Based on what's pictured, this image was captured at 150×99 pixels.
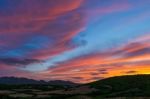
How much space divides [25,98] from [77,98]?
98.3 ft

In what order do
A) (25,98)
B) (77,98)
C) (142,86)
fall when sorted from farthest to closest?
(142,86), (25,98), (77,98)

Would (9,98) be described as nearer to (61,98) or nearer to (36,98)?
(36,98)

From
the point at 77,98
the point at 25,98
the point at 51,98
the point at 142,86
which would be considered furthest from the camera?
the point at 142,86

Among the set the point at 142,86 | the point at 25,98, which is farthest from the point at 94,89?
the point at 25,98

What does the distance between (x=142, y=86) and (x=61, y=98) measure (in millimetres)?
70539

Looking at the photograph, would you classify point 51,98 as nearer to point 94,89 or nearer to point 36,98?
point 36,98

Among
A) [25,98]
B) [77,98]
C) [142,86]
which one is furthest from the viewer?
[142,86]

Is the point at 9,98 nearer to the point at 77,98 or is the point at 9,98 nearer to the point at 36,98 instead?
the point at 36,98

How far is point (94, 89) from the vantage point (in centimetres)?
19712

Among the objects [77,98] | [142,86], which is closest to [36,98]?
[77,98]

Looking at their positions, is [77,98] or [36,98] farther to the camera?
[36,98]

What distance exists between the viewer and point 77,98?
4759 inches

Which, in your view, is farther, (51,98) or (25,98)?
(51,98)

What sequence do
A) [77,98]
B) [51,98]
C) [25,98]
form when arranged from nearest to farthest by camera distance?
[77,98] < [25,98] < [51,98]
